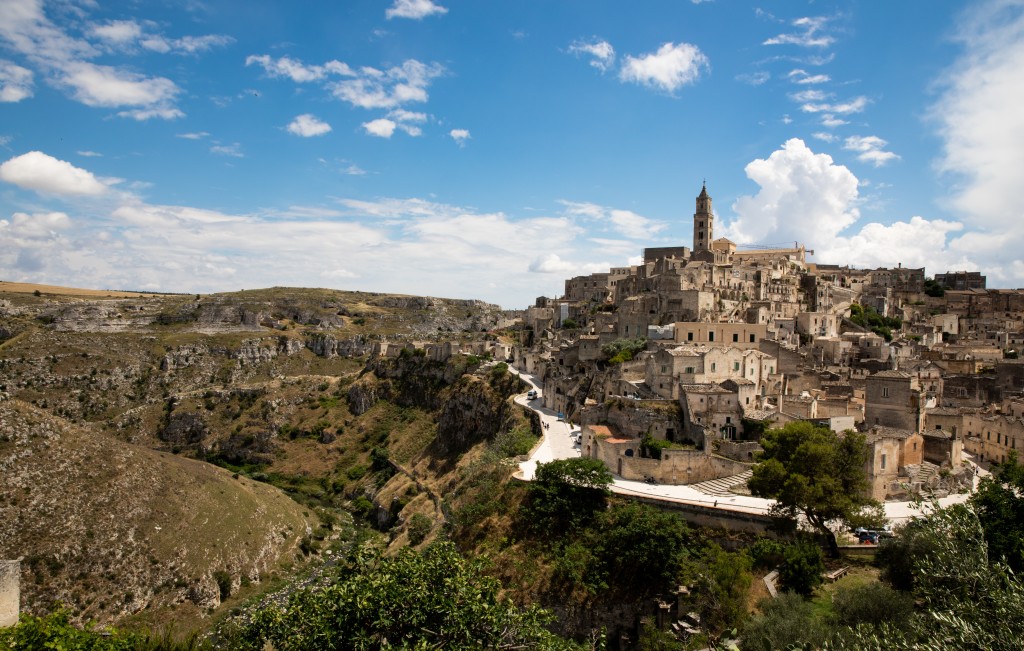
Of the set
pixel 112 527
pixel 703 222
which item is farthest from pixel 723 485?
pixel 703 222

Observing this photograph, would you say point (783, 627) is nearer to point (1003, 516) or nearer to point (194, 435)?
point (1003, 516)

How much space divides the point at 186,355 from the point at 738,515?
97.6m

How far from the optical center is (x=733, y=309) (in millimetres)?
59969

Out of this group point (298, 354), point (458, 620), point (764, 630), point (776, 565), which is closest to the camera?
point (458, 620)

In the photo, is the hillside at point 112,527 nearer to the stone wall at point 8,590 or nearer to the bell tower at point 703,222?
the stone wall at point 8,590

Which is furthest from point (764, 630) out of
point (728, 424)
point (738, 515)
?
point (728, 424)

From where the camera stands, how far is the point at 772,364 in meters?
41.8

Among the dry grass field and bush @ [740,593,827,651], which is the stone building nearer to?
bush @ [740,593,827,651]

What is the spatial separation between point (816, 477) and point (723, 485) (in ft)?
19.0

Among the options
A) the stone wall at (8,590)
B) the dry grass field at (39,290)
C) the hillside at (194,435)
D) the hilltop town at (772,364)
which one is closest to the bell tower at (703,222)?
the hilltop town at (772,364)

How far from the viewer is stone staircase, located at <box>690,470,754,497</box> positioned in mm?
30109

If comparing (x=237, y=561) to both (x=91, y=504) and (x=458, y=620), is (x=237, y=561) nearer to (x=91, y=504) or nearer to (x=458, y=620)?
(x=91, y=504)

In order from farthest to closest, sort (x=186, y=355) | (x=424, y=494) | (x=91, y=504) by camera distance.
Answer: (x=186, y=355)
(x=424, y=494)
(x=91, y=504)

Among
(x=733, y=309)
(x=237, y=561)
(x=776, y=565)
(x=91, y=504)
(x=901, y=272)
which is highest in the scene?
(x=901, y=272)
